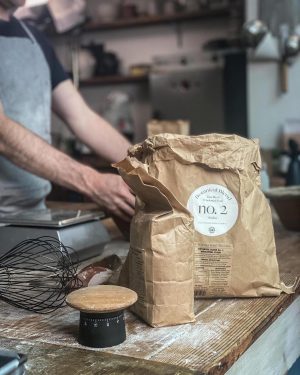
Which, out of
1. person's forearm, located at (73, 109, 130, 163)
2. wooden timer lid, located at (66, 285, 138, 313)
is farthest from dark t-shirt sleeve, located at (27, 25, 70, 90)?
wooden timer lid, located at (66, 285, 138, 313)

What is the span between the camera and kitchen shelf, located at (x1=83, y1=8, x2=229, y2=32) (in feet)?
14.6

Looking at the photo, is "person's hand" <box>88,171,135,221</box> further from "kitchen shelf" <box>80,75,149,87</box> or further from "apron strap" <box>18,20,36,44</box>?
"kitchen shelf" <box>80,75,149,87</box>

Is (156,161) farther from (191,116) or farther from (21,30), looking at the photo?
(191,116)

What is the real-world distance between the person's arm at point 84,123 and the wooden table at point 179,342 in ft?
3.89

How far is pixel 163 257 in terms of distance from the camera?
2.81 ft

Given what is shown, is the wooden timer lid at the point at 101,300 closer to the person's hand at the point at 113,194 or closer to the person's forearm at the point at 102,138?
the person's hand at the point at 113,194

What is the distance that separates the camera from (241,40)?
383cm

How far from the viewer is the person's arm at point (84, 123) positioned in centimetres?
213

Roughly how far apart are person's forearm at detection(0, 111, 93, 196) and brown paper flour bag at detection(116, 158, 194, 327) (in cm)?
55

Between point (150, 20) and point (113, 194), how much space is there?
356 cm

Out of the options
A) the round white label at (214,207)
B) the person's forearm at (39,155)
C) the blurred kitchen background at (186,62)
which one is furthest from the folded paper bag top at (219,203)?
the blurred kitchen background at (186,62)

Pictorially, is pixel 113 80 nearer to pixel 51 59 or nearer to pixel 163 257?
pixel 51 59

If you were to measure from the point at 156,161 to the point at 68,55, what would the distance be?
14.5 ft

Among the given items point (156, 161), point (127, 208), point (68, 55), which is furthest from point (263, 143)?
point (156, 161)
